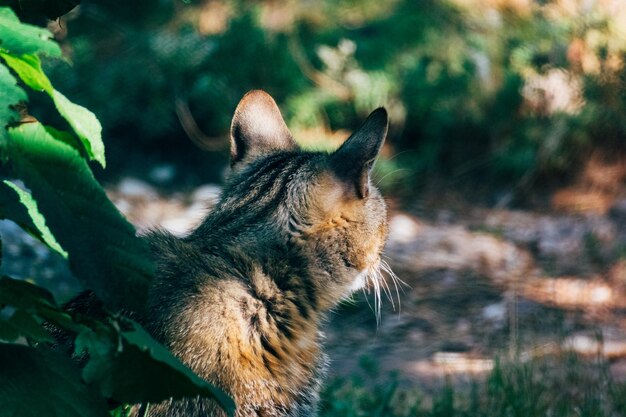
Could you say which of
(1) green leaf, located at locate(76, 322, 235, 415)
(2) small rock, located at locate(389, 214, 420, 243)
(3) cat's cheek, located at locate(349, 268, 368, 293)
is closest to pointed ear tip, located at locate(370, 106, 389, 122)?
(3) cat's cheek, located at locate(349, 268, 368, 293)

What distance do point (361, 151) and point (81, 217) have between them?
1290mm

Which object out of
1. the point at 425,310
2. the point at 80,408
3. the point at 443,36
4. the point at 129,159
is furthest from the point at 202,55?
the point at 80,408

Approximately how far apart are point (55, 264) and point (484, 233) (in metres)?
2.97

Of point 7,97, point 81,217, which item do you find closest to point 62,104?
point 7,97

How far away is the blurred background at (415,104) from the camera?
6.81 metres

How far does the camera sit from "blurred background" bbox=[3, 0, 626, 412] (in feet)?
22.3

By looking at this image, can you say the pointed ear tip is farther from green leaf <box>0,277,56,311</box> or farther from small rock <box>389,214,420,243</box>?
small rock <box>389,214,420,243</box>

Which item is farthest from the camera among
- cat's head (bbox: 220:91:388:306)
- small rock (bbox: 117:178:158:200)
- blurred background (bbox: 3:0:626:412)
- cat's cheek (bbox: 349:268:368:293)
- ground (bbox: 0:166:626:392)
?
small rock (bbox: 117:178:158:200)

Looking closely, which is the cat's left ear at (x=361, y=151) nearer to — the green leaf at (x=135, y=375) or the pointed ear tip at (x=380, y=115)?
the pointed ear tip at (x=380, y=115)

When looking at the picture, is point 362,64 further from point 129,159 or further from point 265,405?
point 265,405

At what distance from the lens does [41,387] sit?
1.90 meters

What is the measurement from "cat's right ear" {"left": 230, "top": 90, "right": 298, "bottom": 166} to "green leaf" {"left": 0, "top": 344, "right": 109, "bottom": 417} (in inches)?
67.6

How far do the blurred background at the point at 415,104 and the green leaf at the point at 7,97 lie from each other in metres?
4.53

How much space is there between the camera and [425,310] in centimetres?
557
